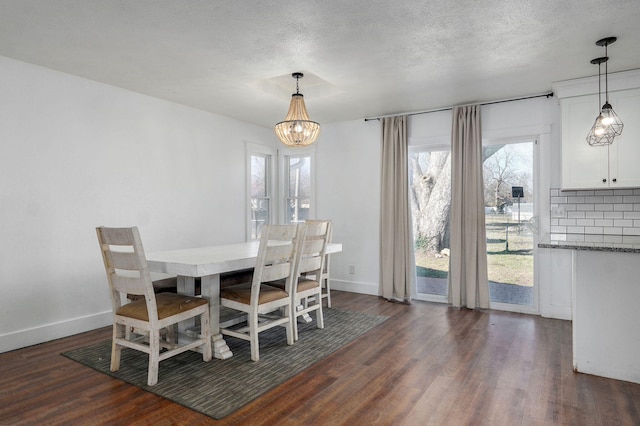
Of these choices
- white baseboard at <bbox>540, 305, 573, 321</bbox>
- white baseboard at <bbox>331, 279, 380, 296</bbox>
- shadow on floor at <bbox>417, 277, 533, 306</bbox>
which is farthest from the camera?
white baseboard at <bbox>331, 279, 380, 296</bbox>

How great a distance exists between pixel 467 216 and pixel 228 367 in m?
3.14

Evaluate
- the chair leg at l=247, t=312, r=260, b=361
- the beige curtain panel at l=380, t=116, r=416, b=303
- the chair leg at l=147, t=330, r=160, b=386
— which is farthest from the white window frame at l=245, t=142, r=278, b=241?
the chair leg at l=147, t=330, r=160, b=386

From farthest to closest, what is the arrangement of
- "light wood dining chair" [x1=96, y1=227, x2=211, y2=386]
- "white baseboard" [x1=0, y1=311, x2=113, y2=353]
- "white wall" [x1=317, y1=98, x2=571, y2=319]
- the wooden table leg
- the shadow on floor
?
1. the shadow on floor
2. "white wall" [x1=317, y1=98, x2=571, y2=319]
3. "white baseboard" [x1=0, y1=311, x2=113, y2=353]
4. the wooden table leg
5. "light wood dining chair" [x1=96, y1=227, x2=211, y2=386]

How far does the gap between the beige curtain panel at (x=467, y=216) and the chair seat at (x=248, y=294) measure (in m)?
2.34

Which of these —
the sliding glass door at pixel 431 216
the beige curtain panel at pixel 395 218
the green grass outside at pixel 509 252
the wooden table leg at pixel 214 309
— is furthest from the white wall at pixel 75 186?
the green grass outside at pixel 509 252

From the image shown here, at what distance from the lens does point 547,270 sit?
4160 mm

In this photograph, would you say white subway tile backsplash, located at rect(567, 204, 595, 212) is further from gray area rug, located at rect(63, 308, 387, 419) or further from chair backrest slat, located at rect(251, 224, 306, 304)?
chair backrest slat, located at rect(251, 224, 306, 304)

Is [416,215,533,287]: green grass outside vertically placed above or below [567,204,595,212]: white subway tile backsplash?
below

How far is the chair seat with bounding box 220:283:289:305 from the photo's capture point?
117 inches

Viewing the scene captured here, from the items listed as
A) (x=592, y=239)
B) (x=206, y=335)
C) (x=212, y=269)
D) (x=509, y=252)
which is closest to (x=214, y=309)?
(x=206, y=335)

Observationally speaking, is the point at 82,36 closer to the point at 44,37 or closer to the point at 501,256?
the point at 44,37

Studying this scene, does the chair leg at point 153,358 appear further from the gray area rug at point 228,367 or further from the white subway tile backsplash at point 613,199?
the white subway tile backsplash at point 613,199

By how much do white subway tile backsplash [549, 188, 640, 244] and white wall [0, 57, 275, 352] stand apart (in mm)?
4181

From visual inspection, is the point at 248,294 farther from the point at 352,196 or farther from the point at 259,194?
the point at 259,194
